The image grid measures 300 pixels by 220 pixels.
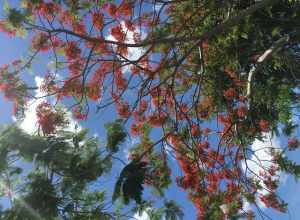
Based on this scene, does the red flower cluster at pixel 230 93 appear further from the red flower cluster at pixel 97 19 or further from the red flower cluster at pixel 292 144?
the red flower cluster at pixel 97 19

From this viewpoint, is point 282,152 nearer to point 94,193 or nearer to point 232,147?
point 232,147

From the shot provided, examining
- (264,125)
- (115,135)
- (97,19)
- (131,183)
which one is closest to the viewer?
(131,183)

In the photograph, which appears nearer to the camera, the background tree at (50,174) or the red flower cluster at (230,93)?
the background tree at (50,174)

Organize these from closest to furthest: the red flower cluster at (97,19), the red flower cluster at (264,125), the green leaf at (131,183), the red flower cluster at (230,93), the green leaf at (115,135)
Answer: the green leaf at (131,183)
the green leaf at (115,135)
the red flower cluster at (97,19)
the red flower cluster at (230,93)
the red flower cluster at (264,125)

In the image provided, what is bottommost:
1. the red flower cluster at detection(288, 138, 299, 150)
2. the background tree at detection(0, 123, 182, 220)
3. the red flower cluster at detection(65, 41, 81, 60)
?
the background tree at detection(0, 123, 182, 220)

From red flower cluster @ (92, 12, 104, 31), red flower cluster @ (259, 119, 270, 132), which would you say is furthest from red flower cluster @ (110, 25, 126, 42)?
red flower cluster @ (259, 119, 270, 132)

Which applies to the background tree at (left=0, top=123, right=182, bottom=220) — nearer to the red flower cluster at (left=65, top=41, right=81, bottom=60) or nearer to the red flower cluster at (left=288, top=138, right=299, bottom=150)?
the red flower cluster at (left=65, top=41, right=81, bottom=60)

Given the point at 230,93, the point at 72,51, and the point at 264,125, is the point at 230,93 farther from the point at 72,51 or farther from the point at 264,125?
the point at 72,51

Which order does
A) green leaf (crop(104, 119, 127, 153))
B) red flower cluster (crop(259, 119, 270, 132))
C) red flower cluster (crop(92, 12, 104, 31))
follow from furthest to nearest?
red flower cluster (crop(259, 119, 270, 132)) → red flower cluster (crop(92, 12, 104, 31)) → green leaf (crop(104, 119, 127, 153))

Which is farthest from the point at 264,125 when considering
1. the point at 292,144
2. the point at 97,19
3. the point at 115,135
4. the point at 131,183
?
the point at 131,183

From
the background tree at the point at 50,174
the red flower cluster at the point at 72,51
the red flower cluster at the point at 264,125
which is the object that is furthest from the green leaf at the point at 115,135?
the red flower cluster at the point at 264,125

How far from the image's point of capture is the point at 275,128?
11.7 metres

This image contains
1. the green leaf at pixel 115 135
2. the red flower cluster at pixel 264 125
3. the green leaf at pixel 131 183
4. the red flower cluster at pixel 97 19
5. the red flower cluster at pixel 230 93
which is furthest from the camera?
the red flower cluster at pixel 264 125

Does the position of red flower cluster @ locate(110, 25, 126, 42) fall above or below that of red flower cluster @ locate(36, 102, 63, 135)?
above
